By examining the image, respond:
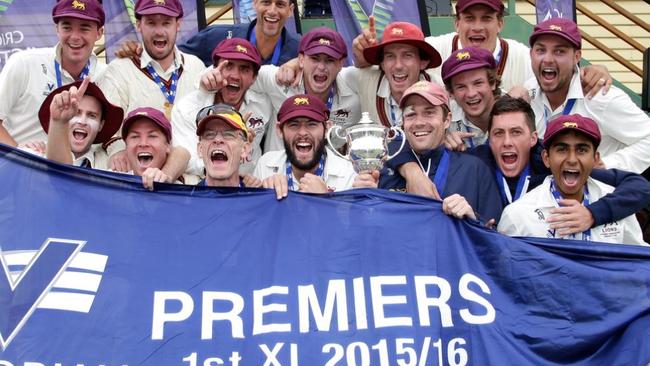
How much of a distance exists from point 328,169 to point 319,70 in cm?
91

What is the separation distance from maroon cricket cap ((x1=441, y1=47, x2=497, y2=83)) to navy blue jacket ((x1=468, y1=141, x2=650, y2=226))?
1.84 feet

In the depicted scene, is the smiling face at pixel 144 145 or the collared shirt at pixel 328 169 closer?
the smiling face at pixel 144 145

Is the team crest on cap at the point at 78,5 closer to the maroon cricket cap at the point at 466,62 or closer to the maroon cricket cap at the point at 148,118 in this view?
the maroon cricket cap at the point at 148,118

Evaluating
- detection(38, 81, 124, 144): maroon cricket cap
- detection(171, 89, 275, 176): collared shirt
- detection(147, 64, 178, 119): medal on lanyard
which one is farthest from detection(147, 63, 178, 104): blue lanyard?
Answer: detection(38, 81, 124, 144): maroon cricket cap

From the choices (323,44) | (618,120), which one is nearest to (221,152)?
(323,44)

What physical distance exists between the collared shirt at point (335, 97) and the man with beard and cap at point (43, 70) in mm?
1146

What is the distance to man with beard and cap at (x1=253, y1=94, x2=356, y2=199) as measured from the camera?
7309 millimetres

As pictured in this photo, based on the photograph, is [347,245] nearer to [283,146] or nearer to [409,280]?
[409,280]

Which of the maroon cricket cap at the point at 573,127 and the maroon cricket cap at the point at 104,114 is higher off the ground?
the maroon cricket cap at the point at 104,114

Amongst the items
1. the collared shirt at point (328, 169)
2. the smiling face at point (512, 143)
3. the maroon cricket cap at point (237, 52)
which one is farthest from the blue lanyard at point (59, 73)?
the smiling face at point (512, 143)

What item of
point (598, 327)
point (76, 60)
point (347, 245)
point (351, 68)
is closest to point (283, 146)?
point (351, 68)

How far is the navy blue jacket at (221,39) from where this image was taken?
8688 mm

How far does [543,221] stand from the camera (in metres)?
6.64

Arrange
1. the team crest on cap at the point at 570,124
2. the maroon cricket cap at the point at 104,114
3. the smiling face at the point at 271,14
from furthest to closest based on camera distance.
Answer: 1. the smiling face at the point at 271,14
2. the maroon cricket cap at the point at 104,114
3. the team crest on cap at the point at 570,124
